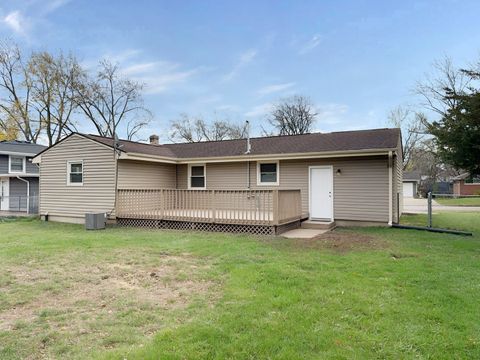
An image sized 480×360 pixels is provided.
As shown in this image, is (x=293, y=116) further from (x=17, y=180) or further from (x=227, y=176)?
(x=17, y=180)

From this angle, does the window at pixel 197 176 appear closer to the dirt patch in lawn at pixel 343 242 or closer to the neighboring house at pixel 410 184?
the dirt patch in lawn at pixel 343 242

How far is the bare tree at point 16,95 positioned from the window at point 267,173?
83.4ft

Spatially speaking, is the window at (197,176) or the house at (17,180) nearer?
the window at (197,176)

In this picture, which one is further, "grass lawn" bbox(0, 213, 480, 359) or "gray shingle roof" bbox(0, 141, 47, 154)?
"gray shingle roof" bbox(0, 141, 47, 154)

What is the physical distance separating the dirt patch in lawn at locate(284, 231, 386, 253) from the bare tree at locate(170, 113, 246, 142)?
3238 centimetres

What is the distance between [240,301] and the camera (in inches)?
169

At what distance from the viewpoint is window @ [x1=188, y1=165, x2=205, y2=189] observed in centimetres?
1468

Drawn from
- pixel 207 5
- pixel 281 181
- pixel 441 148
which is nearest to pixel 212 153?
pixel 281 181

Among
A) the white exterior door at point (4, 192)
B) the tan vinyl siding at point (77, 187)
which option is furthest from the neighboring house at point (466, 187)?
the white exterior door at point (4, 192)

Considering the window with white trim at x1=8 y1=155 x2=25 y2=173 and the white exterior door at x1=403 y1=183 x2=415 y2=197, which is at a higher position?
the window with white trim at x1=8 y1=155 x2=25 y2=173

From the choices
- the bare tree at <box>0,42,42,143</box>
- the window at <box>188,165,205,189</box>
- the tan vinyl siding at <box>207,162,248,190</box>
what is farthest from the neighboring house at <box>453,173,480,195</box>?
the bare tree at <box>0,42,42,143</box>

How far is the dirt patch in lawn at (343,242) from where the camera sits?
782 cm

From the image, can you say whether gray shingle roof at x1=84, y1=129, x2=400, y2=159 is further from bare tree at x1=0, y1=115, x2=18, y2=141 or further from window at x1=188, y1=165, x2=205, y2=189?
bare tree at x1=0, y1=115, x2=18, y2=141

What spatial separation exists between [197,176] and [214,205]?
14.2 ft
